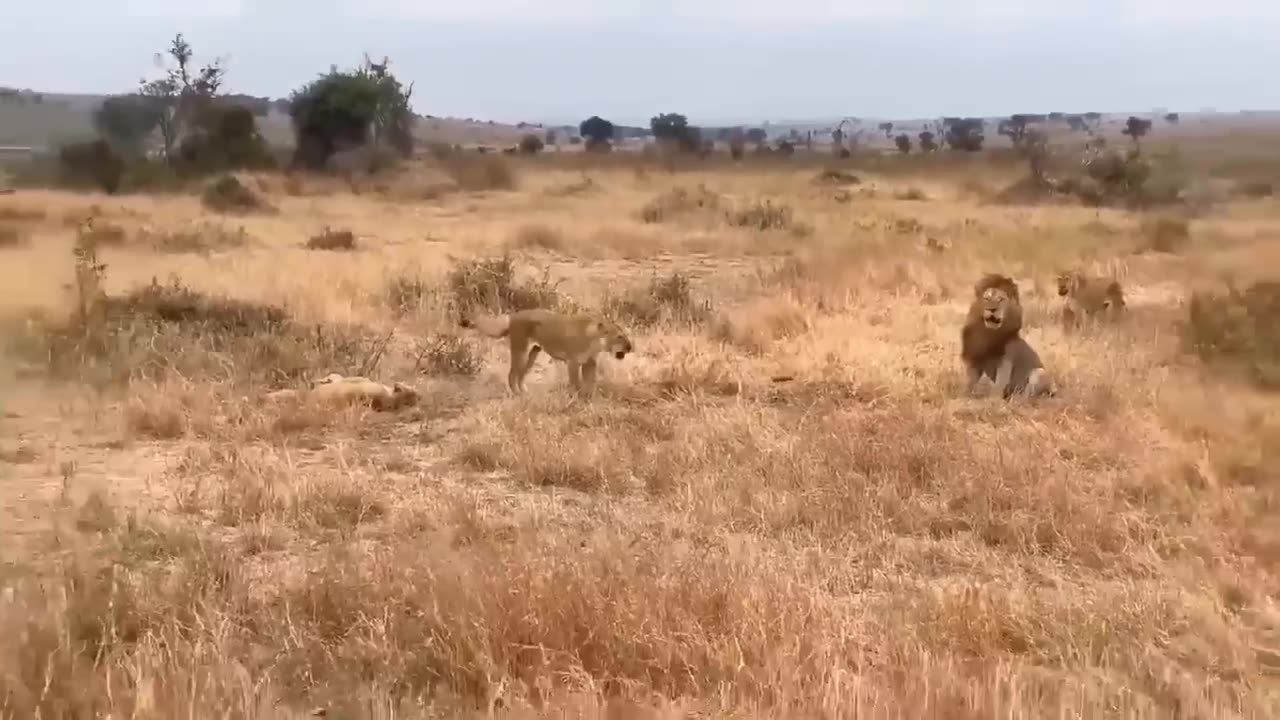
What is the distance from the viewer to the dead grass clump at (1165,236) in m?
18.6

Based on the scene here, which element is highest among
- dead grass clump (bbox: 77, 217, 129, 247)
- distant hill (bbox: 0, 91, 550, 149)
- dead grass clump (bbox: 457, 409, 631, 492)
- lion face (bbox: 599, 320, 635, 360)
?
distant hill (bbox: 0, 91, 550, 149)

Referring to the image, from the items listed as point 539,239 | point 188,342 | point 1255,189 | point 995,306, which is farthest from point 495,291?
point 1255,189

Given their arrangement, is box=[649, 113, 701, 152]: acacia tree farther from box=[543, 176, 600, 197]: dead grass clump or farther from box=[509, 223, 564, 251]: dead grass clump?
box=[509, 223, 564, 251]: dead grass clump

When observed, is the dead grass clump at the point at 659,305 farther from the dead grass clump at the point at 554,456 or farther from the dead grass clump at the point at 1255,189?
the dead grass clump at the point at 1255,189

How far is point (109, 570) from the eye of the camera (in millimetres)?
4918

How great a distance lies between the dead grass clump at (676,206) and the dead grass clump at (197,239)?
8.18 m

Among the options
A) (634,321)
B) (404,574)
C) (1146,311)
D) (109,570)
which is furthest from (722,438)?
(1146,311)

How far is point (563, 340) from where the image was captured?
9.30 m

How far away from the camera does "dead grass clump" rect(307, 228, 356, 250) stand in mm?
17969

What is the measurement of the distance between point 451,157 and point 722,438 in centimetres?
3651

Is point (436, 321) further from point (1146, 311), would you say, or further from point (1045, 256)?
point (1045, 256)

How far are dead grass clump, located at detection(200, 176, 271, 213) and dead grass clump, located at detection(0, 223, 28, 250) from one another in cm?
668

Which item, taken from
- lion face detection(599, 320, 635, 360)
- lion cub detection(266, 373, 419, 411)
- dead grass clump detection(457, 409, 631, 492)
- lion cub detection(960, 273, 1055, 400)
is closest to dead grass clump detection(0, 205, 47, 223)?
lion cub detection(266, 373, 419, 411)

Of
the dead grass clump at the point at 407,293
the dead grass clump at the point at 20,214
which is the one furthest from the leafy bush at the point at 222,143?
the dead grass clump at the point at 407,293
